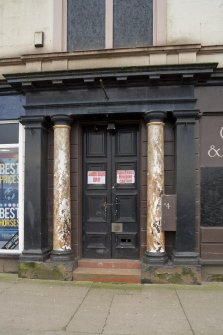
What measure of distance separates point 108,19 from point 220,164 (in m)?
3.69

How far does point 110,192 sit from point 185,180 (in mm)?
1590

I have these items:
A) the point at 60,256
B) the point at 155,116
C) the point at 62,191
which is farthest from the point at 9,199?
the point at 155,116

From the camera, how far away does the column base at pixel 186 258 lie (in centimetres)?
682

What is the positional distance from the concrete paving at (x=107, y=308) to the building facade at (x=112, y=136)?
0.48 m

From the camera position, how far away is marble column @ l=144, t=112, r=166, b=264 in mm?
6986

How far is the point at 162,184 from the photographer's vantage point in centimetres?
708

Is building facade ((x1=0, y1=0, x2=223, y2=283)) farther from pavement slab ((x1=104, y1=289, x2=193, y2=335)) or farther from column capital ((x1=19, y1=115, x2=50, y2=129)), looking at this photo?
pavement slab ((x1=104, y1=289, x2=193, y2=335))

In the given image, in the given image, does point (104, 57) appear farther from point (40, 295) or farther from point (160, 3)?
point (40, 295)

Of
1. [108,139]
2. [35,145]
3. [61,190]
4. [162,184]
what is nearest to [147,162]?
[162,184]

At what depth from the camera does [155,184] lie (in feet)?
23.0

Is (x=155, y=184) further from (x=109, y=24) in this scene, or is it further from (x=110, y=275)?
(x=109, y=24)

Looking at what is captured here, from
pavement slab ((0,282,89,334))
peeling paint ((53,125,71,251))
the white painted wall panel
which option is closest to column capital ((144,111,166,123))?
peeling paint ((53,125,71,251))

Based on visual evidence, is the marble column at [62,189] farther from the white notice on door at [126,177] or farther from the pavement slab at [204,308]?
the pavement slab at [204,308]

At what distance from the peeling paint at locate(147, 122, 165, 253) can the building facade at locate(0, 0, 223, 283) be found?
2 cm
